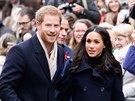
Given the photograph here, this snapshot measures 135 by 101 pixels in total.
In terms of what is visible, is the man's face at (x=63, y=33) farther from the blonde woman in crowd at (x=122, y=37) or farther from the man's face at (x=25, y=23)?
the man's face at (x=25, y=23)

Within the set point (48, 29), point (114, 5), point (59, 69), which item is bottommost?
point (114, 5)

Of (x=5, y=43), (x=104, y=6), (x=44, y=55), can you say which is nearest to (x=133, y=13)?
(x=44, y=55)

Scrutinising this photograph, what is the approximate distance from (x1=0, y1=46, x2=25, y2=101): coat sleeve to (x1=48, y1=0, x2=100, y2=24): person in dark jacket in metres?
4.55

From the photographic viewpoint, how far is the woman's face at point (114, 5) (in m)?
10.5

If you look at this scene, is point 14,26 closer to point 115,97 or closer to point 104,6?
point 104,6

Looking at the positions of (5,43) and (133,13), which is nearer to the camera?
(133,13)

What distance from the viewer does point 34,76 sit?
5.75m

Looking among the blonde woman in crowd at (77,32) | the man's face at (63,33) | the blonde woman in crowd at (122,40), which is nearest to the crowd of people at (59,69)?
the blonde woman in crowd at (122,40)

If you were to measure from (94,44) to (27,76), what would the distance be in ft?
2.95

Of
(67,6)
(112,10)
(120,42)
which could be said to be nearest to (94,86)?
(120,42)

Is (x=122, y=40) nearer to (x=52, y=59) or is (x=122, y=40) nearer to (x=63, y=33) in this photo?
(x=63, y=33)

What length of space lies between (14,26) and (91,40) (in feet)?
19.7

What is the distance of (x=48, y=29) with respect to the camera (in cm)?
583

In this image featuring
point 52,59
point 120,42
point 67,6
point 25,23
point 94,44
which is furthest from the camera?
point 25,23
